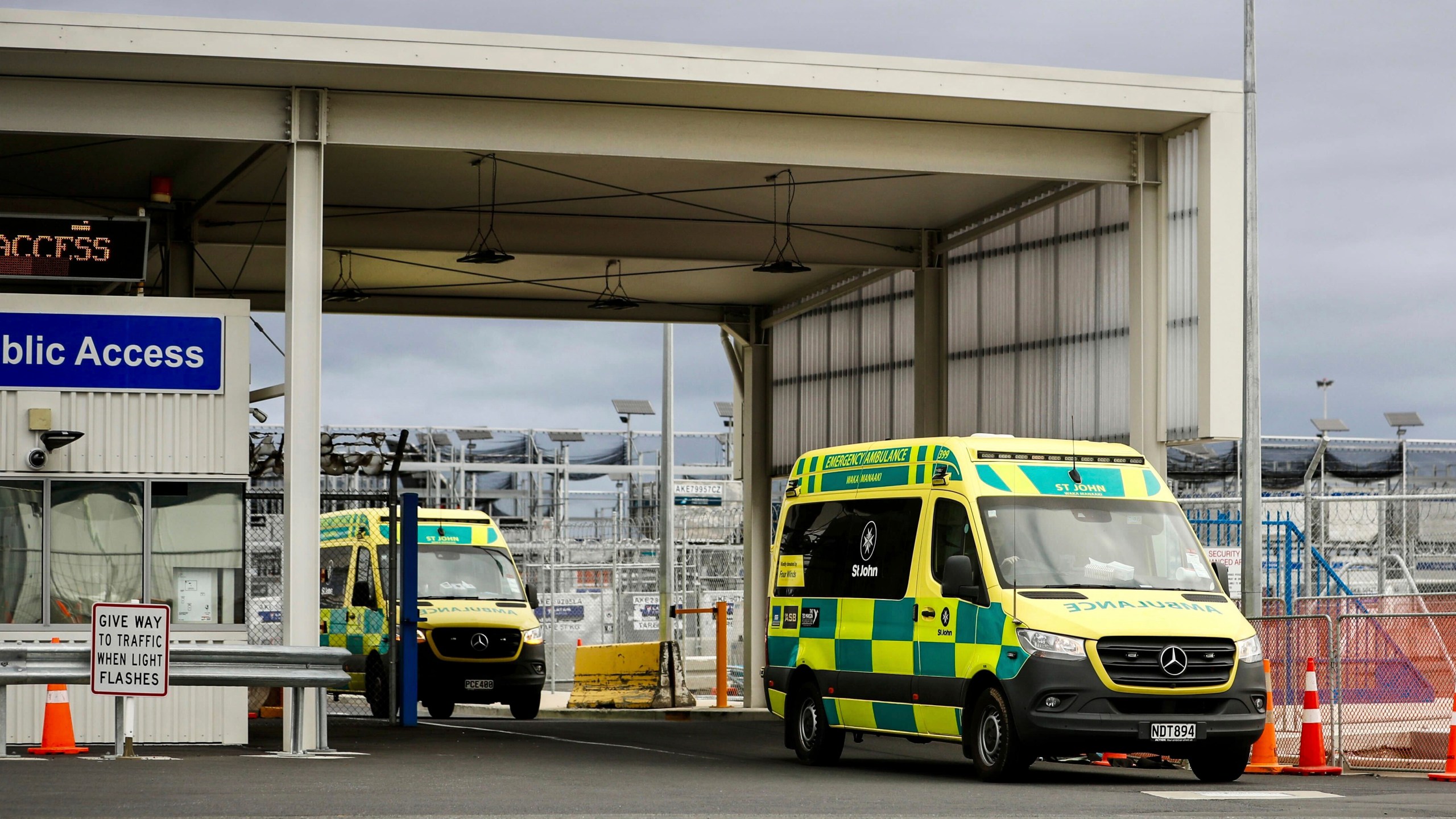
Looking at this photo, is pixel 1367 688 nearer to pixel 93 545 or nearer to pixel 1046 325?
pixel 1046 325

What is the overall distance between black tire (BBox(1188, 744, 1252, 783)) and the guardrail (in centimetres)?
681

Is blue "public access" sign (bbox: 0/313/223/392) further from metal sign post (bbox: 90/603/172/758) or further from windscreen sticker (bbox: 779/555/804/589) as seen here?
windscreen sticker (bbox: 779/555/804/589)

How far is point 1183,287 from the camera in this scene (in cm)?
1806

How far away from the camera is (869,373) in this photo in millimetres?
25906

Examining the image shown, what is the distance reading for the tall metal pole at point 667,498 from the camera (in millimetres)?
28641

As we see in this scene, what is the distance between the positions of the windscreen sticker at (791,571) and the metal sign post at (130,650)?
17.5 feet

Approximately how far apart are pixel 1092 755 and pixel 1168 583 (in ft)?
6.41

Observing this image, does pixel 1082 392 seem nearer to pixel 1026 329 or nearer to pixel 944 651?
pixel 1026 329

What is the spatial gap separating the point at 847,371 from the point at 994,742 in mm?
13632

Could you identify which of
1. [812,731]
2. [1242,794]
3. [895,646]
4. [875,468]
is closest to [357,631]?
[812,731]

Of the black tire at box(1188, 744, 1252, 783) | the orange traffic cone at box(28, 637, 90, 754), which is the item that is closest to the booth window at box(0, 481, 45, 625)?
the orange traffic cone at box(28, 637, 90, 754)

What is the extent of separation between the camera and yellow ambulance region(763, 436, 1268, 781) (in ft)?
42.4

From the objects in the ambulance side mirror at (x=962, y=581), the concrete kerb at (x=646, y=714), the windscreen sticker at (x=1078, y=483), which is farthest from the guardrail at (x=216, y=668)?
the concrete kerb at (x=646, y=714)

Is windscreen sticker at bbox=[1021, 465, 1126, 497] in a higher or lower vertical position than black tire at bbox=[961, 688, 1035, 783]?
higher
